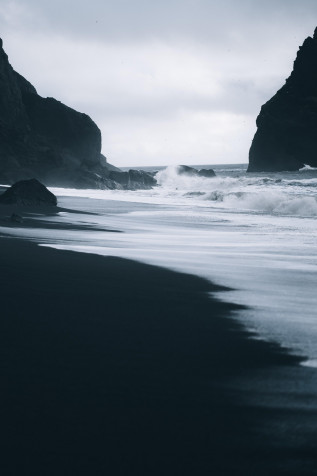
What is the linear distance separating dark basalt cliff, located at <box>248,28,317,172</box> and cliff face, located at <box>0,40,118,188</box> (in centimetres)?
3761

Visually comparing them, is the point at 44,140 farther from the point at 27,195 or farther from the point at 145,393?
the point at 145,393

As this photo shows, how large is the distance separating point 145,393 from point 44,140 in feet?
172

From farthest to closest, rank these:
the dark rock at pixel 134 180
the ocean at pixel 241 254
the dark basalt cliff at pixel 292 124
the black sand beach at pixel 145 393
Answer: the dark basalt cliff at pixel 292 124 → the dark rock at pixel 134 180 → the ocean at pixel 241 254 → the black sand beach at pixel 145 393

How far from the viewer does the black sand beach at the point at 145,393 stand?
1830 mm

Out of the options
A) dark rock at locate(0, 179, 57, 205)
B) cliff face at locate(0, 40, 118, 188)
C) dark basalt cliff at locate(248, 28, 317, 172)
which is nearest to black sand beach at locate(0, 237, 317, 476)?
dark rock at locate(0, 179, 57, 205)

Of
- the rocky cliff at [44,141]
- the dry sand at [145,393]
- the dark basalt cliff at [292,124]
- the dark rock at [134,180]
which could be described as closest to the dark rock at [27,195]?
the dry sand at [145,393]

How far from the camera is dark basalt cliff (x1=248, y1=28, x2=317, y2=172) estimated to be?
3482 inches

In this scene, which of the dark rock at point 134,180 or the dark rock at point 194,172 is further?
the dark rock at point 194,172

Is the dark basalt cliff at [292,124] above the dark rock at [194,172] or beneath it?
above

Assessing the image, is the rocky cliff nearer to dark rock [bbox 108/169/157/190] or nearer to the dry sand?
dark rock [bbox 108/169/157/190]

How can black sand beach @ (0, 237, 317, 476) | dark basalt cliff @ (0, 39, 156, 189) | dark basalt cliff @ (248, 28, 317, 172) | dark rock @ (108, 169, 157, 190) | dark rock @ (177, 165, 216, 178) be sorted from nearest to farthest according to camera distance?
black sand beach @ (0, 237, 317, 476) < dark basalt cliff @ (0, 39, 156, 189) < dark rock @ (108, 169, 157, 190) < dark rock @ (177, 165, 216, 178) < dark basalt cliff @ (248, 28, 317, 172)

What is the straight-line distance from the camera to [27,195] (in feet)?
54.1

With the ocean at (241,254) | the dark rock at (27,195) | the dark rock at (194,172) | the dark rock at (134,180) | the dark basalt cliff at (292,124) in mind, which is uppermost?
the dark basalt cliff at (292,124)

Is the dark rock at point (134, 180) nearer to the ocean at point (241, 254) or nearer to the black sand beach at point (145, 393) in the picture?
the ocean at point (241, 254)
